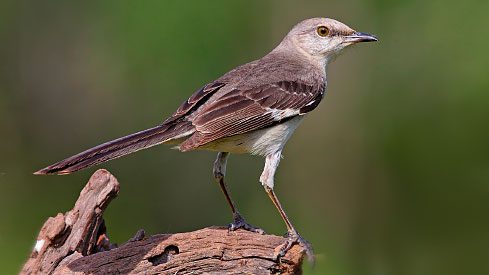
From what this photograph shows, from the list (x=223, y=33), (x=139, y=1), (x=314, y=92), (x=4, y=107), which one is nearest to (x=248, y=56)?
(x=223, y=33)

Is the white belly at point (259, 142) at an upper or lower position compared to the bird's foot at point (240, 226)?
upper

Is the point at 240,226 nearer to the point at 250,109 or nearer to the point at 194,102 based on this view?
the point at 250,109

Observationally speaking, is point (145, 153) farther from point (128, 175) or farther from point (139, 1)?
point (139, 1)

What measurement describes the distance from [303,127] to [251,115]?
20.1 feet

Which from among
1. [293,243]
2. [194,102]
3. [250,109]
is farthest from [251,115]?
[293,243]

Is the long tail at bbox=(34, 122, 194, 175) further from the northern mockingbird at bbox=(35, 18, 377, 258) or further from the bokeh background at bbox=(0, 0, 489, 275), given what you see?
the bokeh background at bbox=(0, 0, 489, 275)

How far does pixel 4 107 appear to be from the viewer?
14305 millimetres

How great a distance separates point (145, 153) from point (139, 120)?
2.39 ft

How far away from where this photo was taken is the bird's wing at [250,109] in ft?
23.8

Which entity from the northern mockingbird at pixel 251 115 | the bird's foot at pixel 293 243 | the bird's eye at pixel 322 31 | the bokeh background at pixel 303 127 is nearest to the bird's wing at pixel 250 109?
the northern mockingbird at pixel 251 115

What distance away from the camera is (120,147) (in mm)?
6824

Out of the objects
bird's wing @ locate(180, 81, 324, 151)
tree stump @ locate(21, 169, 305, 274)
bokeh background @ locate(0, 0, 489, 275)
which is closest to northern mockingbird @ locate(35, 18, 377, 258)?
bird's wing @ locate(180, 81, 324, 151)

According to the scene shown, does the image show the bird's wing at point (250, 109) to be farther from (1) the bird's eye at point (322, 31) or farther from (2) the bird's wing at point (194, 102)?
(1) the bird's eye at point (322, 31)

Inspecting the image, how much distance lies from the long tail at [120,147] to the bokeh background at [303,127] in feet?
16.6
